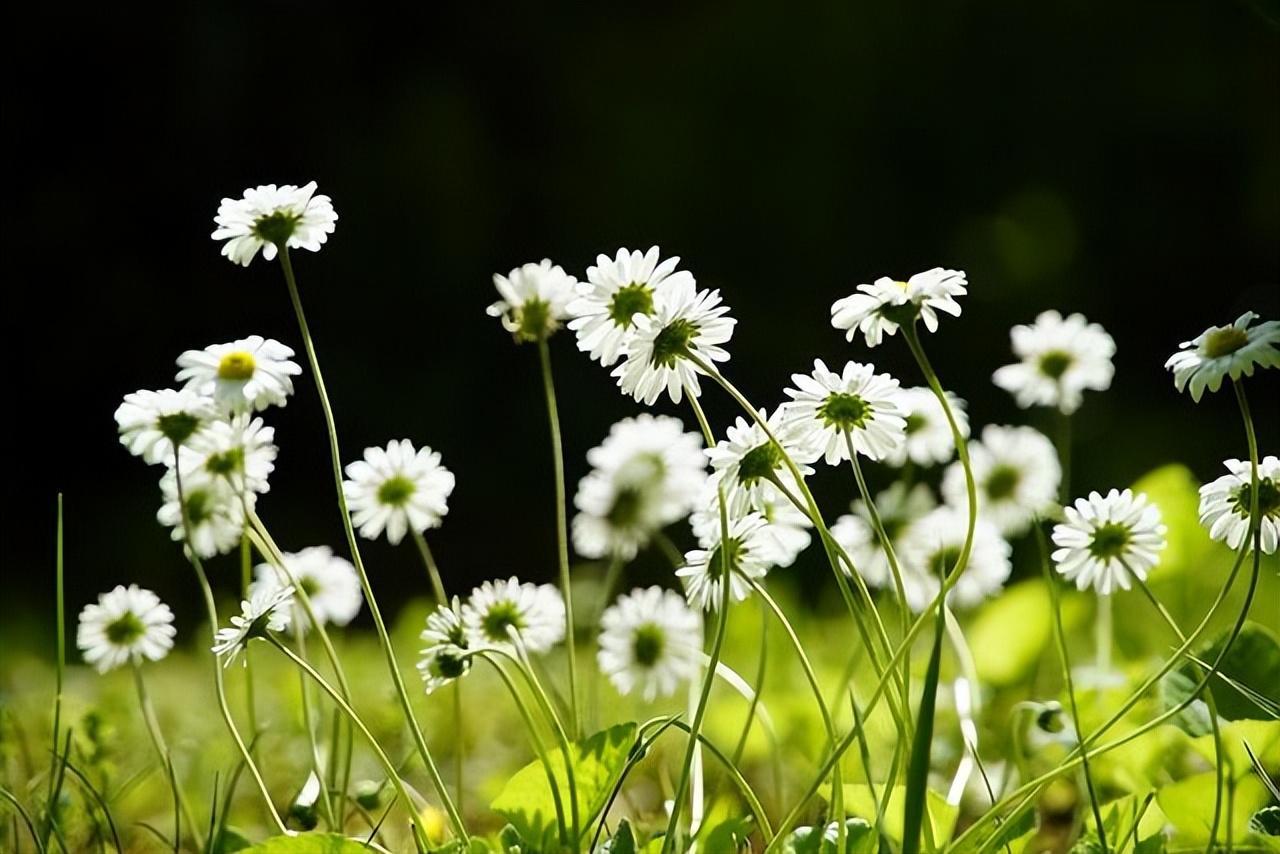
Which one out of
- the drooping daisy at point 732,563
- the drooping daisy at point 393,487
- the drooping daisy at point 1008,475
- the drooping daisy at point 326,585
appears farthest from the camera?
the drooping daisy at point 1008,475

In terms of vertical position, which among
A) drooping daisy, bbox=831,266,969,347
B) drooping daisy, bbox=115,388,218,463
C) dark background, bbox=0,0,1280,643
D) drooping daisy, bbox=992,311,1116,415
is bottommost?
drooping daisy, bbox=831,266,969,347

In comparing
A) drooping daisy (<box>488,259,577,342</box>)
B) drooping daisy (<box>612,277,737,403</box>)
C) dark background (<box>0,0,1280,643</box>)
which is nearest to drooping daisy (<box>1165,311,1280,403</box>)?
drooping daisy (<box>612,277,737,403</box>)

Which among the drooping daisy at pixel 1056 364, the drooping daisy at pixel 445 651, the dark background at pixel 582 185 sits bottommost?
the drooping daisy at pixel 445 651

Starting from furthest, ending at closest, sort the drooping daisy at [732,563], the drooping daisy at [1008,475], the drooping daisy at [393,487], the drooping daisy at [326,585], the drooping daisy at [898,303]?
the drooping daisy at [1008,475], the drooping daisy at [326,585], the drooping daisy at [393,487], the drooping daisy at [732,563], the drooping daisy at [898,303]

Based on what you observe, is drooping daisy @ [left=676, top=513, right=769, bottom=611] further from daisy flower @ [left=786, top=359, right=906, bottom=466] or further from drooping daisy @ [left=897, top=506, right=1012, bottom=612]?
drooping daisy @ [left=897, top=506, right=1012, bottom=612]

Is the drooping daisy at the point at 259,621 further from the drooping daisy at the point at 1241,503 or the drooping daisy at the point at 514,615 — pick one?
the drooping daisy at the point at 1241,503

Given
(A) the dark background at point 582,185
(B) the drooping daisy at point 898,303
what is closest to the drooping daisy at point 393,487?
(B) the drooping daisy at point 898,303

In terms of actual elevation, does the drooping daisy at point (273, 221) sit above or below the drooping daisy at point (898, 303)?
above
